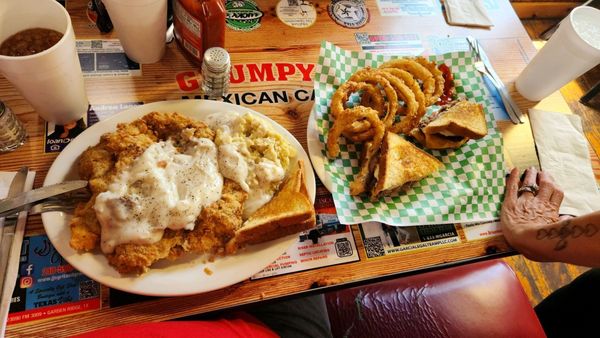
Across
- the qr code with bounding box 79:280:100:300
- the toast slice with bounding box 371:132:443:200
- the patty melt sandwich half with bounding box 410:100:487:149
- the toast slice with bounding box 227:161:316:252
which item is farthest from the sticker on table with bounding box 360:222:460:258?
the qr code with bounding box 79:280:100:300

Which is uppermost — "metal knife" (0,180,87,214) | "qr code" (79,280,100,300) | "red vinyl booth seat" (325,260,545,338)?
"metal knife" (0,180,87,214)

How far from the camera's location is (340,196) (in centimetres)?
141

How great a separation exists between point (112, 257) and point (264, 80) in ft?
2.99

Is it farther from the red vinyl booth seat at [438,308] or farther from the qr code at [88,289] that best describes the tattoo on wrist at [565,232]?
the qr code at [88,289]

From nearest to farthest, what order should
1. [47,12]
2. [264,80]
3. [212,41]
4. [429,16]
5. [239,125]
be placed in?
[47,12] < [239,125] < [212,41] < [264,80] < [429,16]

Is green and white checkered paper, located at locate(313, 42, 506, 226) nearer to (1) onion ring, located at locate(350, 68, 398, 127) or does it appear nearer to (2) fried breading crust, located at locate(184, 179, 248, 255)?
(1) onion ring, located at locate(350, 68, 398, 127)

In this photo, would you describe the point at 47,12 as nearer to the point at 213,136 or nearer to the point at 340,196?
the point at 213,136

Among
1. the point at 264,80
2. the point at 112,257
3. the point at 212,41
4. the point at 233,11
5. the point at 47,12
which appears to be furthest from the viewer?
the point at 233,11

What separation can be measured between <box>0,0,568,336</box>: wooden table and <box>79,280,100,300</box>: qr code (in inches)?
1.8

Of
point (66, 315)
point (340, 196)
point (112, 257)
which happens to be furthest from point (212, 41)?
point (66, 315)

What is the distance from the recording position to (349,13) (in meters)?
1.98

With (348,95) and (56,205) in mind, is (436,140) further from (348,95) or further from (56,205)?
(56,205)

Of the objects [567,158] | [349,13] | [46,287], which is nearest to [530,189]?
[567,158]

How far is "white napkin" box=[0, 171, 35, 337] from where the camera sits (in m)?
1.05
